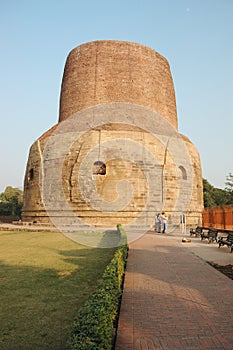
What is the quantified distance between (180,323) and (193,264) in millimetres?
2961

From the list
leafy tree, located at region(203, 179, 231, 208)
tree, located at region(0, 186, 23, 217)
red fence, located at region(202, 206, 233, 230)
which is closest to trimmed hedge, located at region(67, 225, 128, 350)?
red fence, located at region(202, 206, 233, 230)

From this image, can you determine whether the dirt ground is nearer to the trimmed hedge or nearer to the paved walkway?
the paved walkway

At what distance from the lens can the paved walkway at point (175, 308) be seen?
8.26 feet

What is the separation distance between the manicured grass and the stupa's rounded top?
1267 centimetres

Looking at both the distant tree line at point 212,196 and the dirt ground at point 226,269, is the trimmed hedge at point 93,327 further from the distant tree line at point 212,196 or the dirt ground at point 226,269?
the distant tree line at point 212,196

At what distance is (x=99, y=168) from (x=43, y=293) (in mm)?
12082

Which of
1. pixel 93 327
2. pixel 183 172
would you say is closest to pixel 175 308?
pixel 93 327

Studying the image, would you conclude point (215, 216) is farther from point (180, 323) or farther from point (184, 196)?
point (180, 323)

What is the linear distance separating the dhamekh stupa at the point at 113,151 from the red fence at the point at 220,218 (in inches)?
77.1

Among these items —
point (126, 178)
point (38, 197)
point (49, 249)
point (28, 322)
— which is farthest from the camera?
point (38, 197)

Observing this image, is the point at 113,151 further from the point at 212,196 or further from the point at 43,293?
the point at 212,196

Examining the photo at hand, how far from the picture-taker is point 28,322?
310 centimetres

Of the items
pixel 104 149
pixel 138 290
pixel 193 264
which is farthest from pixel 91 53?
pixel 138 290

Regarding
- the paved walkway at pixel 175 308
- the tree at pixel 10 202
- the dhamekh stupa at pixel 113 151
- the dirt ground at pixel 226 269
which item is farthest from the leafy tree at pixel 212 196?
the paved walkway at pixel 175 308
